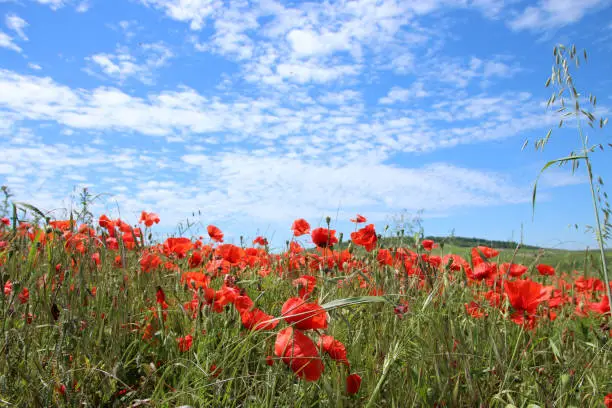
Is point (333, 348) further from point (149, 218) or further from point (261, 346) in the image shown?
point (149, 218)

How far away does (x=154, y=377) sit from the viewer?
5.50ft

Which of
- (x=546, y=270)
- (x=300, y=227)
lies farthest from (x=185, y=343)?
(x=546, y=270)

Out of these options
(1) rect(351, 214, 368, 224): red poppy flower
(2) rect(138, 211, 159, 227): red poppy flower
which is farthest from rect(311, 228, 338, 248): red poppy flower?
(2) rect(138, 211, 159, 227): red poppy flower

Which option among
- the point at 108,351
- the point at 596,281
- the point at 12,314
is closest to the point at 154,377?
the point at 108,351

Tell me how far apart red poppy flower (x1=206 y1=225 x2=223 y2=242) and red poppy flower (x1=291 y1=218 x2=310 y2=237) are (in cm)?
80

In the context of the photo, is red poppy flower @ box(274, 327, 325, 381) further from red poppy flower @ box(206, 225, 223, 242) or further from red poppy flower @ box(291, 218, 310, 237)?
red poppy flower @ box(206, 225, 223, 242)

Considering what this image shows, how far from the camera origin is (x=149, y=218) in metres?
3.89

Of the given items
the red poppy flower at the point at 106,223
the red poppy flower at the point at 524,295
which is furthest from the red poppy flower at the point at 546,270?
the red poppy flower at the point at 106,223

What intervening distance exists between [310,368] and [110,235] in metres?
2.14

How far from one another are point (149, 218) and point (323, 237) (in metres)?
1.54

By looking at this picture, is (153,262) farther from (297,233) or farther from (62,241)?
(297,233)

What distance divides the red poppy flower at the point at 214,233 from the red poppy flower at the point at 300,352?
105 inches

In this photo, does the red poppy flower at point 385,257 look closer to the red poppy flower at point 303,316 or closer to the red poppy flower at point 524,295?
the red poppy flower at point 524,295

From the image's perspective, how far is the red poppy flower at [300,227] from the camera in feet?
11.3
